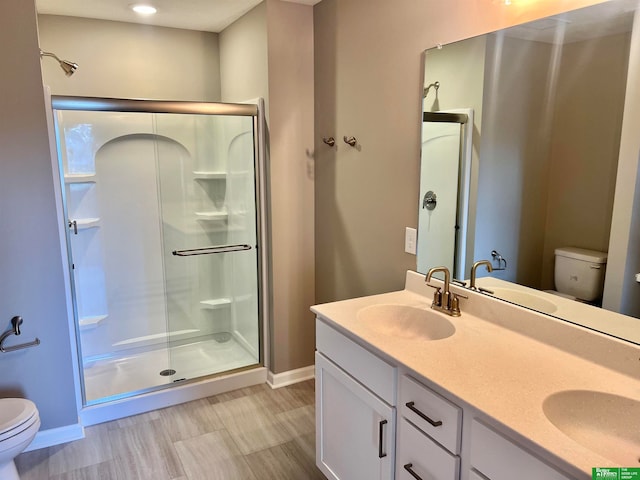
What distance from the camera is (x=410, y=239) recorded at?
2283 mm

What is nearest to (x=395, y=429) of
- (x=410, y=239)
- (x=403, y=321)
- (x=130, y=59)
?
(x=403, y=321)

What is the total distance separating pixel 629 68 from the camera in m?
1.39

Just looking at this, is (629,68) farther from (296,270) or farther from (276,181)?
(296,270)

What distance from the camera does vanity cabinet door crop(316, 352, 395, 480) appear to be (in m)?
1.63

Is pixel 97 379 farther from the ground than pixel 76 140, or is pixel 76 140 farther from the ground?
pixel 76 140

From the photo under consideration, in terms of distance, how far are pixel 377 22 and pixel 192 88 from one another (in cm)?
183

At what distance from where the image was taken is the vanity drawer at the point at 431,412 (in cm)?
131

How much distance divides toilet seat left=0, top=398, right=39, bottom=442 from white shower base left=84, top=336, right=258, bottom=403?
64cm

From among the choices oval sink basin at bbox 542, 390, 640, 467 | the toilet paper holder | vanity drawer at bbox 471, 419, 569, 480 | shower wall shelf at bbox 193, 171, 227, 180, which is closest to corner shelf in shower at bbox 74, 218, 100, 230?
shower wall shelf at bbox 193, 171, 227, 180

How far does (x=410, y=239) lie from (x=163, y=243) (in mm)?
1979

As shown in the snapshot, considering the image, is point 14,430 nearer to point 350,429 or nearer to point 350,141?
point 350,429

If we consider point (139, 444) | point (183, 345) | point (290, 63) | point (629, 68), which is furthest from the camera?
point (183, 345)

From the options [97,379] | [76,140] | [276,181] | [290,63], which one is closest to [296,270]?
[276,181]

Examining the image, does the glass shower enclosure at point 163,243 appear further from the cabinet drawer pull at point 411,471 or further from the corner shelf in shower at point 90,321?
the cabinet drawer pull at point 411,471
